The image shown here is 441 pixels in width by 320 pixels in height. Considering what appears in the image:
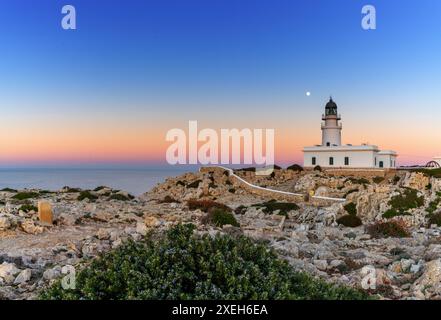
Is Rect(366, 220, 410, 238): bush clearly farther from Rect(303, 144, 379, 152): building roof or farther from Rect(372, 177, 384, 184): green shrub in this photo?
Rect(303, 144, 379, 152): building roof

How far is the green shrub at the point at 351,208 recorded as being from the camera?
82.8ft

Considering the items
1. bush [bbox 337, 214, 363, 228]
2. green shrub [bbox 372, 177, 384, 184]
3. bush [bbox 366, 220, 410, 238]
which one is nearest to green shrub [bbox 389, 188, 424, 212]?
bush [bbox 337, 214, 363, 228]

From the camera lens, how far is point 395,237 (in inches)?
595

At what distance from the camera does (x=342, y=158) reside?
169 feet

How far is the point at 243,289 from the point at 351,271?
476 cm

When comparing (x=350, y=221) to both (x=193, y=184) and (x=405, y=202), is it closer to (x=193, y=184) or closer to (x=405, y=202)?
(x=405, y=202)

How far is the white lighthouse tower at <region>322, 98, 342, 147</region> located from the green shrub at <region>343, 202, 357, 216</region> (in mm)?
30630

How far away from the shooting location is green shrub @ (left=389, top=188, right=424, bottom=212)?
78.3 ft

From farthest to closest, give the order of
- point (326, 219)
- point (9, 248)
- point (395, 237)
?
point (326, 219) → point (395, 237) → point (9, 248)

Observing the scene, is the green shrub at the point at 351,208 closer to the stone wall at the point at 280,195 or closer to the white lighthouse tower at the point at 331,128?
the stone wall at the point at 280,195

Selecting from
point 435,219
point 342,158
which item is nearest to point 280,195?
point 342,158
